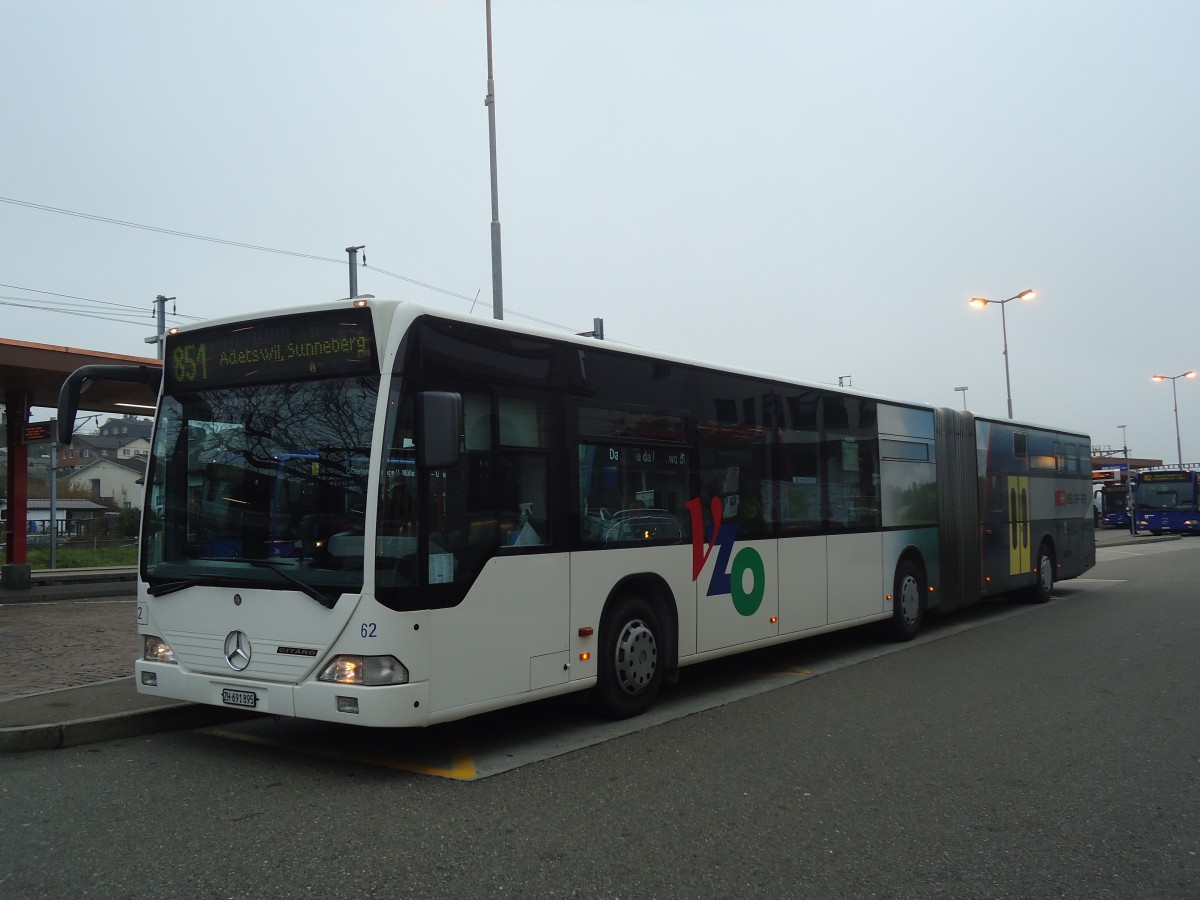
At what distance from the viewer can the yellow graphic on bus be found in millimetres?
15656

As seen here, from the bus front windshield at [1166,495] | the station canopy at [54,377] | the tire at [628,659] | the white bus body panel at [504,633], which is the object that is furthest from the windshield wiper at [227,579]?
the bus front windshield at [1166,495]

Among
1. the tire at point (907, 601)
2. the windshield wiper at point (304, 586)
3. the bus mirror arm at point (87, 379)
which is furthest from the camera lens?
the tire at point (907, 601)

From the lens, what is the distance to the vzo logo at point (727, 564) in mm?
8641

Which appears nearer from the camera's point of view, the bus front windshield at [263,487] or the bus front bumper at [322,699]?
the bus front bumper at [322,699]

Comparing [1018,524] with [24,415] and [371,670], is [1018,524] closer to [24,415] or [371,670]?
[371,670]

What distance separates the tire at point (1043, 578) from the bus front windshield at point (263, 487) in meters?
14.0

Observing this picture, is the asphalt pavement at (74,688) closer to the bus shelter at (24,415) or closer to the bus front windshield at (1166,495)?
the bus shelter at (24,415)

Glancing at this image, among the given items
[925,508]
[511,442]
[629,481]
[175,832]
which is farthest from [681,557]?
[925,508]

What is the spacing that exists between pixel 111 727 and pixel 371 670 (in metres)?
2.52

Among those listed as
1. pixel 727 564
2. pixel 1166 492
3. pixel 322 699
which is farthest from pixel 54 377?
pixel 1166 492

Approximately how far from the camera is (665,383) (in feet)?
27.8

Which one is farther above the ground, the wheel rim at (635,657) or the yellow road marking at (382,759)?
the wheel rim at (635,657)

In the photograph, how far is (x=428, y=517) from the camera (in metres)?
6.09

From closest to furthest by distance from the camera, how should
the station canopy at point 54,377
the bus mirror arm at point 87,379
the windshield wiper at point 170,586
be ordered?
the windshield wiper at point 170,586, the bus mirror arm at point 87,379, the station canopy at point 54,377
